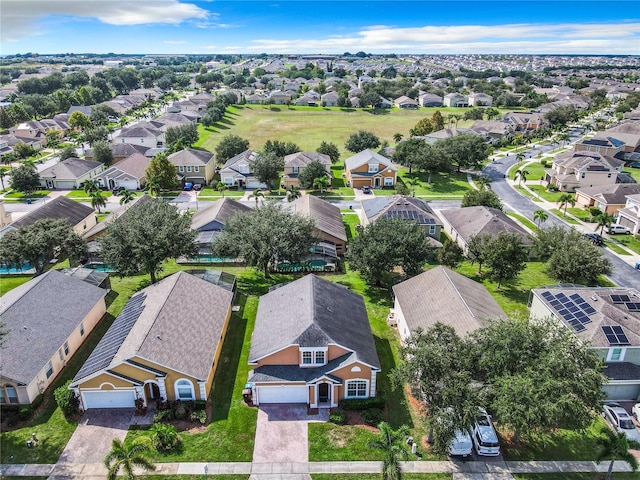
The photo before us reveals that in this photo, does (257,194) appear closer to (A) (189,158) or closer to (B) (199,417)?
(A) (189,158)

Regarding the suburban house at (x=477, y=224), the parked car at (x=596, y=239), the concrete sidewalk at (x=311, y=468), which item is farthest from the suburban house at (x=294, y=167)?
the concrete sidewalk at (x=311, y=468)

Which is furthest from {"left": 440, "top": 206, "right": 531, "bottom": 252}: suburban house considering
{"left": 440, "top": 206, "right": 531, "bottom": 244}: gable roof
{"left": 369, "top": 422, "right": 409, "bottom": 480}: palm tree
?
{"left": 369, "top": 422, "right": 409, "bottom": 480}: palm tree

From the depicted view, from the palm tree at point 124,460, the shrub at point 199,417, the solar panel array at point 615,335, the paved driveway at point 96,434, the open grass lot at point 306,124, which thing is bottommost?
the open grass lot at point 306,124

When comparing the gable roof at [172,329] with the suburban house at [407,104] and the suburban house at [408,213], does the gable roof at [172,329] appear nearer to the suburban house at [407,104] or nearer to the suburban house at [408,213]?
the suburban house at [408,213]

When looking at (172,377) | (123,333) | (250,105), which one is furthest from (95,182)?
(250,105)

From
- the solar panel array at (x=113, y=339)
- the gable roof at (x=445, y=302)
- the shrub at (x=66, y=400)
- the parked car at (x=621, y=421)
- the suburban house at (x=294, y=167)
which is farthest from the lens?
the suburban house at (x=294, y=167)

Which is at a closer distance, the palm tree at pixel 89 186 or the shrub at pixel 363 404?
the shrub at pixel 363 404
